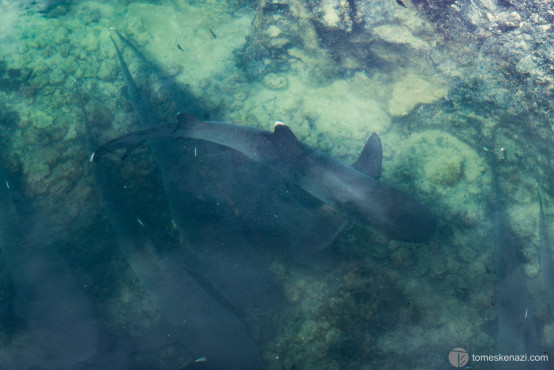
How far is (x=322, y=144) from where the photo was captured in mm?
5688

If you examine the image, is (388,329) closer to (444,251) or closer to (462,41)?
(444,251)

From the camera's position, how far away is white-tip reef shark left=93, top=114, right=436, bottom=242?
4.21m

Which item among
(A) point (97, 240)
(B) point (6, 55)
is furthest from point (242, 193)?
(B) point (6, 55)

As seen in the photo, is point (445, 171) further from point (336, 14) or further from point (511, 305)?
point (336, 14)

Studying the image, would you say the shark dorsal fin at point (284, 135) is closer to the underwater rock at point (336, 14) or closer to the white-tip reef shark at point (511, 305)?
the underwater rock at point (336, 14)

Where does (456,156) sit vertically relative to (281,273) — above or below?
above

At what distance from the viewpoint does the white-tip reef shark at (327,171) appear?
13.8 ft

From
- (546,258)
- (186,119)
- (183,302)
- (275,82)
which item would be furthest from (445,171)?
(183,302)

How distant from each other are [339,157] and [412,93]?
6.32 ft

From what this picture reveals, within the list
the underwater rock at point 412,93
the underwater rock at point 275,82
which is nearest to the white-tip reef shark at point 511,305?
the underwater rock at point 412,93

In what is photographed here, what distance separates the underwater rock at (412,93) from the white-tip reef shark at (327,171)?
1.25m

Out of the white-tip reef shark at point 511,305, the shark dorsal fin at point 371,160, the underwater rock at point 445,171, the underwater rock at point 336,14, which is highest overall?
the underwater rock at point 336,14

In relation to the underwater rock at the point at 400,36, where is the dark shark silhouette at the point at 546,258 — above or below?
below

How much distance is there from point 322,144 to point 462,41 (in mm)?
3134
